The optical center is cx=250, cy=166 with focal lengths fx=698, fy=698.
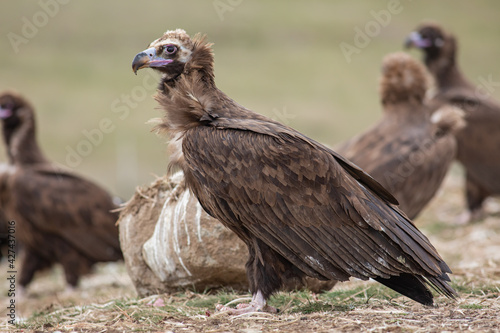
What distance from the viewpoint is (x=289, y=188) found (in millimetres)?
4797

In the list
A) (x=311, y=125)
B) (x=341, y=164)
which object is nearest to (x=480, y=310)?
(x=341, y=164)

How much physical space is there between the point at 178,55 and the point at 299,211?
1529 mm

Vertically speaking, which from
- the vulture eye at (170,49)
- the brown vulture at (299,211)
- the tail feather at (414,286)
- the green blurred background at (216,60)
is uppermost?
the green blurred background at (216,60)

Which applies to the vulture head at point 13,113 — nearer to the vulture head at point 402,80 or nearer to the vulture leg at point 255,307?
the vulture head at point 402,80

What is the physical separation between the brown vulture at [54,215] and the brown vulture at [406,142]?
3.87 m

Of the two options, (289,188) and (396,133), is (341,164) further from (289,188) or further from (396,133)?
(396,133)

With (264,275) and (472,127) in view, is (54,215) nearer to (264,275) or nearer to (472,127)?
(264,275)

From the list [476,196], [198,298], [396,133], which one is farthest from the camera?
[476,196]

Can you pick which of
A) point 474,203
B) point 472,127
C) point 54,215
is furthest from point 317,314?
point 474,203

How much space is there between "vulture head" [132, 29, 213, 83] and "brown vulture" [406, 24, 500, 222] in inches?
228

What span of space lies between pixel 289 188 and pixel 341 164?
0.48m

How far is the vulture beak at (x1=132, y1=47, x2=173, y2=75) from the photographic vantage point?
16.7ft

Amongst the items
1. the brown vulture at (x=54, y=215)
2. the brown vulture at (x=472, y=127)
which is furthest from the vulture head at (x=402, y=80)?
the brown vulture at (x=54, y=215)

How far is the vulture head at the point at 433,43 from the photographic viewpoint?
11.6 m
